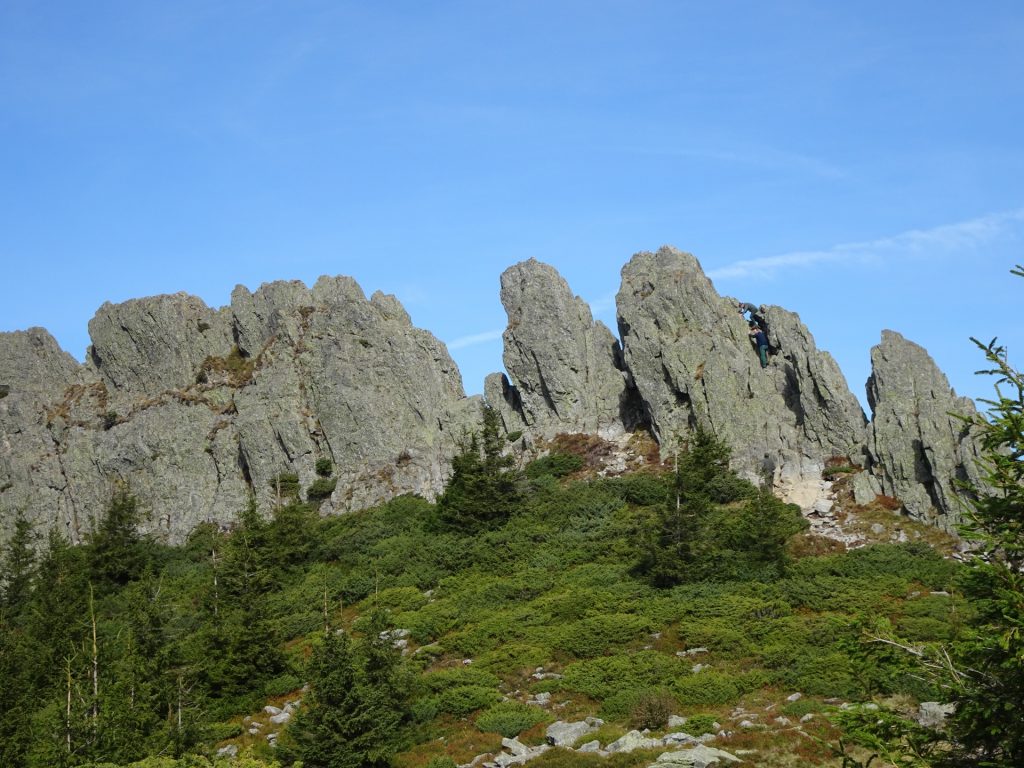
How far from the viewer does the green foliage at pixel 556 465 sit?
203 ft

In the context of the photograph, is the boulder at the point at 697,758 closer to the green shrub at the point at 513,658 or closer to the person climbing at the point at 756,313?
the green shrub at the point at 513,658

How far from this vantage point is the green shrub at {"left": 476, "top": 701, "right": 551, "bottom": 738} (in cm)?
3044

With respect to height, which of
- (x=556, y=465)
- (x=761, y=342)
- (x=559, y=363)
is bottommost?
(x=556, y=465)

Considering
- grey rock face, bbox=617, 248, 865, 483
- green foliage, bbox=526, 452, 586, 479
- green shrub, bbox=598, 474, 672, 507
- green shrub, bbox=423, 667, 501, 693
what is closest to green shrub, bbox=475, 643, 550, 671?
green shrub, bbox=423, 667, 501, 693

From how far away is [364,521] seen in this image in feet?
199

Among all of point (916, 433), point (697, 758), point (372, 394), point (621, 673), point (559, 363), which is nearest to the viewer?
point (697, 758)

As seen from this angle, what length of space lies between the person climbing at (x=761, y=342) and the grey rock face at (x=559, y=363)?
9.37m

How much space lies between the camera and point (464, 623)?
42.0 metres

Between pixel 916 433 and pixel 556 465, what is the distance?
73.5 ft

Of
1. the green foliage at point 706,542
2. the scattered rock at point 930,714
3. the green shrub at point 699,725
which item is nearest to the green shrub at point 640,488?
the green foliage at point 706,542

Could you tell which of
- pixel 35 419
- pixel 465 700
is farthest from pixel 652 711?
pixel 35 419

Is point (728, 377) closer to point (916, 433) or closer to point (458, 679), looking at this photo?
point (916, 433)

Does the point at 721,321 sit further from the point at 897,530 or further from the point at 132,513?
the point at 132,513

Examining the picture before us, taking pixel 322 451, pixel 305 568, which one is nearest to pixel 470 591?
pixel 305 568
